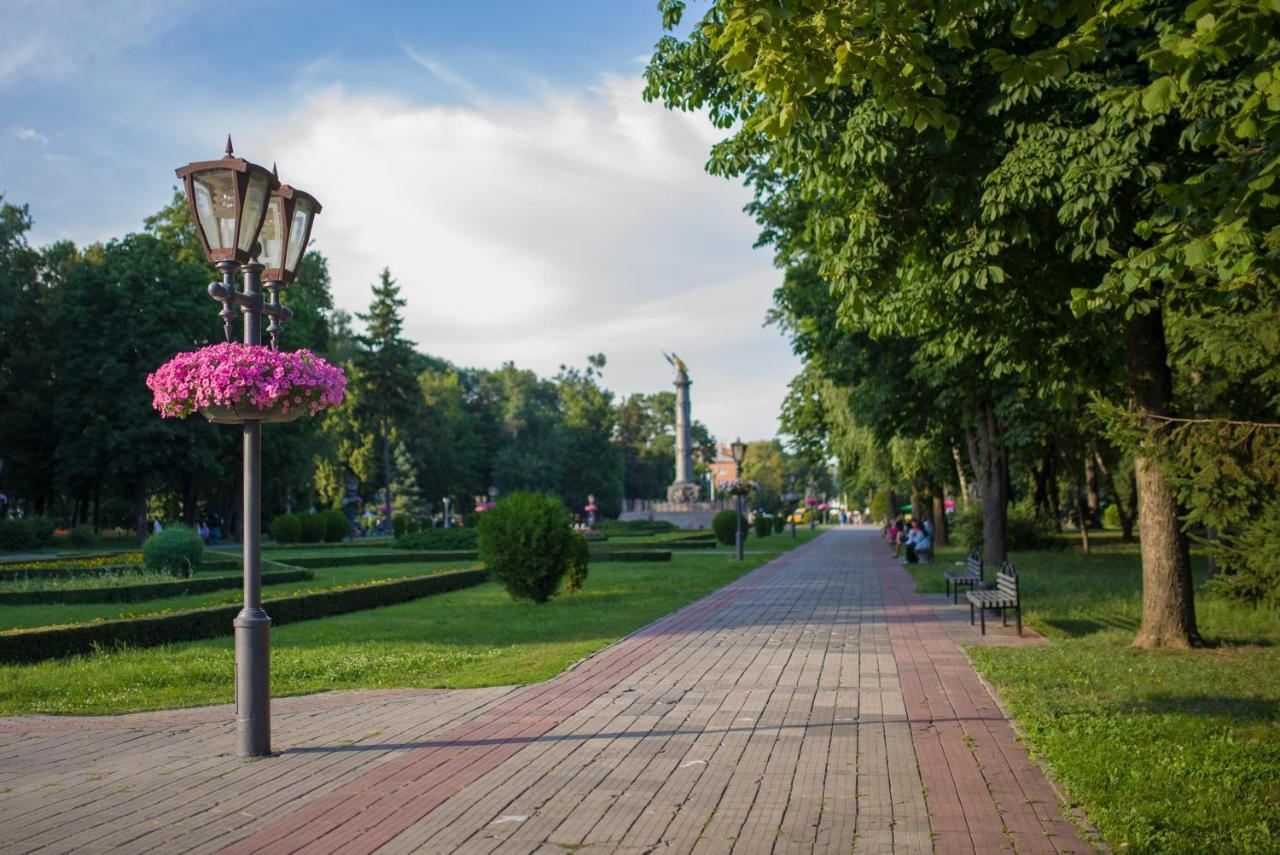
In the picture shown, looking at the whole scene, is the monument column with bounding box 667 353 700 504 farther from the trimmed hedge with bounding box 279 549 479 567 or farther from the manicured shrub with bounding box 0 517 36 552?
the manicured shrub with bounding box 0 517 36 552

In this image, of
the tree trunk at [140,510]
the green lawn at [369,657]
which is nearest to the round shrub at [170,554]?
the green lawn at [369,657]

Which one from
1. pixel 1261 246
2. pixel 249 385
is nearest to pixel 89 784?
pixel 249 385

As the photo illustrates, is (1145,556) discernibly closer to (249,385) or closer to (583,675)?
(583,675)

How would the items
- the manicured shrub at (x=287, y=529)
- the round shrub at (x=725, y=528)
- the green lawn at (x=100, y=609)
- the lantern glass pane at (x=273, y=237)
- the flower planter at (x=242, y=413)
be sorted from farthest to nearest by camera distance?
the manicured shrub at (x=287, y=529) < the round shrub at (x=725, y=528) < the green lawn at (x=100, y=609) < the lantern glass pane at (x=273, y=237) < the flower planter at (x=242, y=413)

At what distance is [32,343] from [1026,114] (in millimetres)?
48262

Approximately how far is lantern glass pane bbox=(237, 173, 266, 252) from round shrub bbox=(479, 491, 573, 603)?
11.9 m

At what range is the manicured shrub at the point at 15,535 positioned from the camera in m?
39.0

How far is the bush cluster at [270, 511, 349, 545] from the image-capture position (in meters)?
50.4

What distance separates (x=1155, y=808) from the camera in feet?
17.5

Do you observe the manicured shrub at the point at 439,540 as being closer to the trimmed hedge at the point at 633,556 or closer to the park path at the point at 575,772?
the trimmed hedge at the point at 633,556

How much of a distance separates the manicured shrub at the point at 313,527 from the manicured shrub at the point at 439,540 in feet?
28.0

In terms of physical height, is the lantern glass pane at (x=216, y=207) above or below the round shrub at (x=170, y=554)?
above

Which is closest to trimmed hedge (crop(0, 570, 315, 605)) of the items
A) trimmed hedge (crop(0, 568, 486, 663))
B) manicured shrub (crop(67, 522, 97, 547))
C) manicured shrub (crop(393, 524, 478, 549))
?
trimmed hedge (crop(0, 568, 486, 663))

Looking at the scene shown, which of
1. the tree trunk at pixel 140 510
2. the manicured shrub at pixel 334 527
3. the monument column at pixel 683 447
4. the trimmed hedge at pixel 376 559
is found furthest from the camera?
the monument column at pixel 683 447
